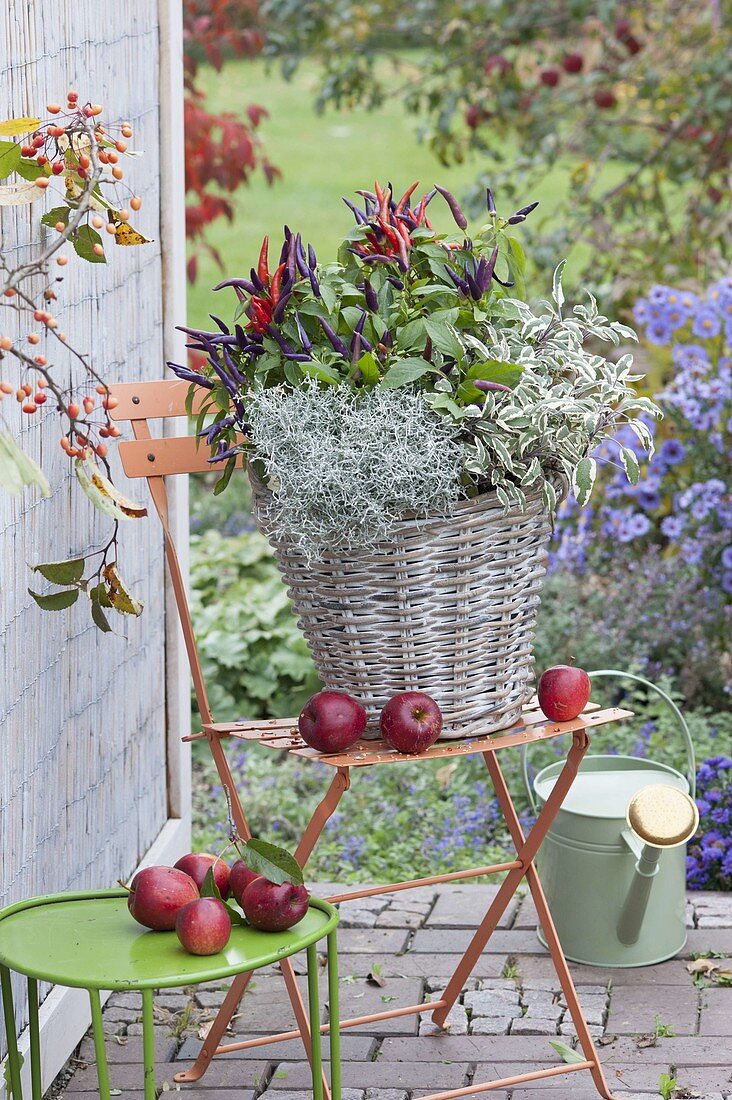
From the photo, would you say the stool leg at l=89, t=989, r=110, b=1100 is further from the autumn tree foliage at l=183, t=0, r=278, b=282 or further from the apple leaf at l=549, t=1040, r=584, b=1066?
the autumn tree foliage at l=183, t=0, r=278, b=282

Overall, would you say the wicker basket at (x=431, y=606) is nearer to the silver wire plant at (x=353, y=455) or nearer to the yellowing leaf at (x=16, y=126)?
the silver wire plant at (x=353, y=455)

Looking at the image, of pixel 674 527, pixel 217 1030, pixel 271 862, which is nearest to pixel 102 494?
pixel 271 862

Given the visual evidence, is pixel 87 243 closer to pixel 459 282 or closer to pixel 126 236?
pixel 126 236

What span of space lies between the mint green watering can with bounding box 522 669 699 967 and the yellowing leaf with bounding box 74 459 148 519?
1.15 m

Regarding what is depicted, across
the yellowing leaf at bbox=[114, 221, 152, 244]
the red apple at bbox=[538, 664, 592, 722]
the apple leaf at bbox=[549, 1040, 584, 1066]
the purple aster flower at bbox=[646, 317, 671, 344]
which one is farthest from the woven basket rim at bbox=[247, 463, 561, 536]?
the purple aster flower at bbox=[646, 317, 671, 344]

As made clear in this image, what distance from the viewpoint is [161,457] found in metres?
2.40

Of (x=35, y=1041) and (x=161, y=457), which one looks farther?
(x=161, y=457)

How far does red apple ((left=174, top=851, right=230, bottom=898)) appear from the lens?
6.58 ft

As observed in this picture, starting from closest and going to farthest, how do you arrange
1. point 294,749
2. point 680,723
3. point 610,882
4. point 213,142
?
1. point 294,749
2. point 610,882
3. point 680,723
4. point 213,142

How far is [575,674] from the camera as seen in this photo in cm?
224

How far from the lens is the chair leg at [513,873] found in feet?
7.57

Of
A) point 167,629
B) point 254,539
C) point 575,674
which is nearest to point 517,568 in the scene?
point 575,674

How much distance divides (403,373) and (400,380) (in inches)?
0.5

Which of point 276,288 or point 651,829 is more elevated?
point 276,288
